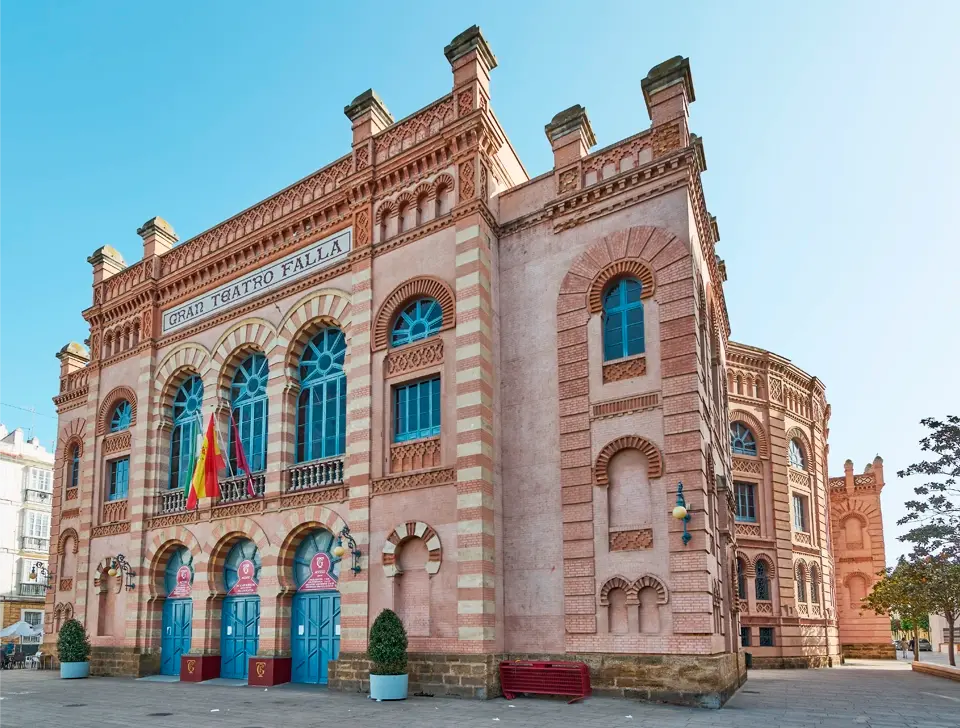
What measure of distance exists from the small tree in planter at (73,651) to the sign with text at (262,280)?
388 inches

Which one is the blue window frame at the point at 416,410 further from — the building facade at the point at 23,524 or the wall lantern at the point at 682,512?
the building facade at the point at 23,524

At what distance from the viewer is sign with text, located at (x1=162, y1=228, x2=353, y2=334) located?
79.2 feet

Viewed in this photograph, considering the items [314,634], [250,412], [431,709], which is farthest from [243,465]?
[431,709]

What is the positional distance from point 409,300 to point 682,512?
9067 mm

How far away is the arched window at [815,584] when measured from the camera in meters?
36.6

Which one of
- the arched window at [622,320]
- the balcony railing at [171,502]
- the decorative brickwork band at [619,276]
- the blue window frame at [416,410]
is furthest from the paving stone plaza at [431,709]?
the decorative brickwork band at [619,276]

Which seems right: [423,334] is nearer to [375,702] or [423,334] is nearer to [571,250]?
[571,250]

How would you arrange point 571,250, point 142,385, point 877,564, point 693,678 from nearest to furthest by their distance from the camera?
point 693,678
point 571,250
point 142,385
point 877,564

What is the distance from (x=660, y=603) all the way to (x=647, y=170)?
32.0 feet

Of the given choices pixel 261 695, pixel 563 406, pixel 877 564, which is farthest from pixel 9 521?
pixel 877 564

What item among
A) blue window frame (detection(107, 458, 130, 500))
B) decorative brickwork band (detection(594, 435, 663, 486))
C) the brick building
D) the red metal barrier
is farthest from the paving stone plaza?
blue window frame (detection(107, 458, 130, 500))

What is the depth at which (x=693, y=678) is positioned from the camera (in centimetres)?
1659

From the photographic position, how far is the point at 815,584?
37188 mm

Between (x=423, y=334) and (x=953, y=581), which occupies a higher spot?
(x=423, y=334)
